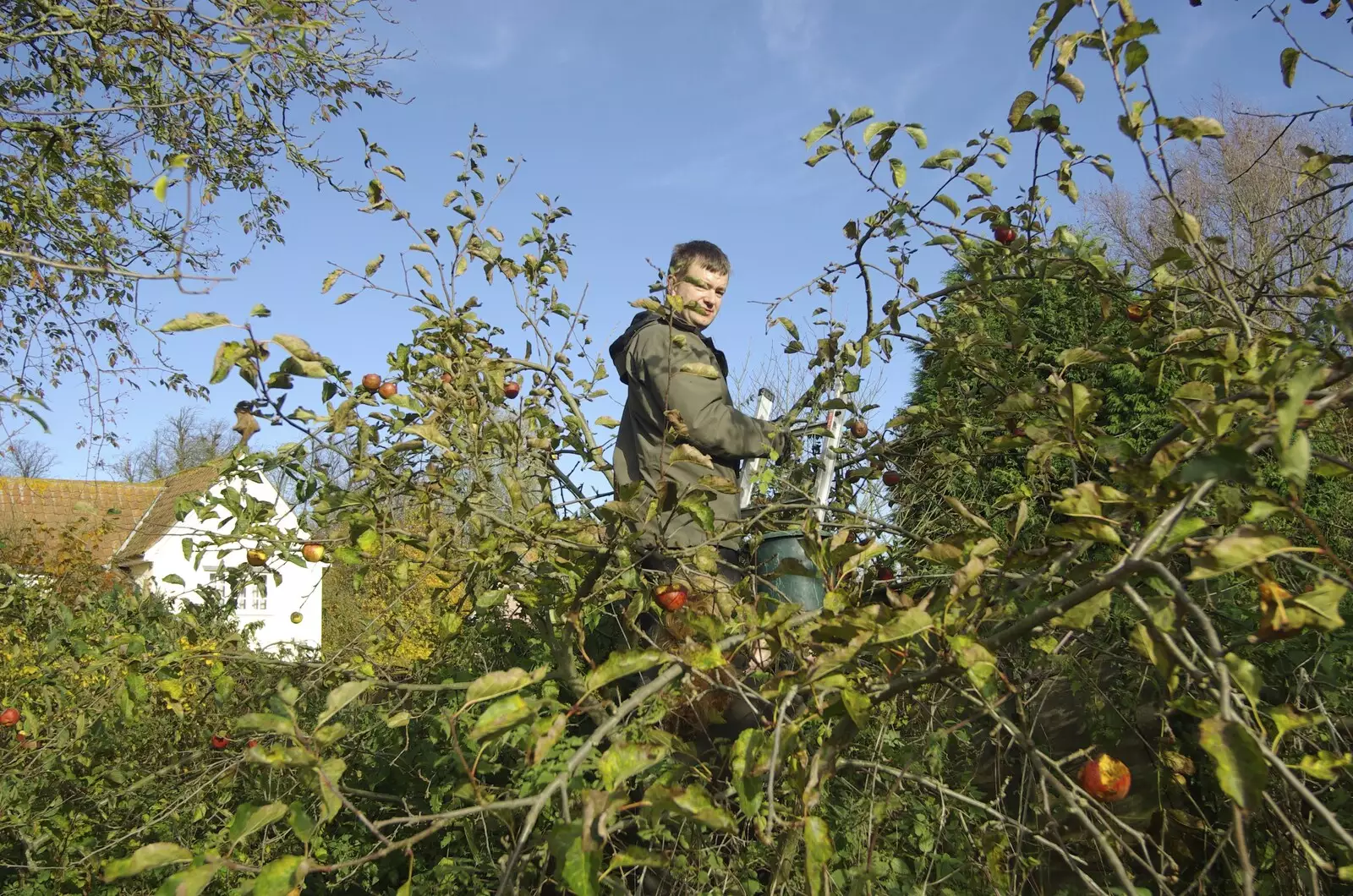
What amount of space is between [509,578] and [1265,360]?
1660mm

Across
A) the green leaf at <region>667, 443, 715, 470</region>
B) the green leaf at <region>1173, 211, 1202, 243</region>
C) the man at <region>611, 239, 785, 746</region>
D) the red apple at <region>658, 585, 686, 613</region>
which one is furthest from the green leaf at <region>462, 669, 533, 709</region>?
the green leaf at <region>1173, 211, 1202, 243</region>

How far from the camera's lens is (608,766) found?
1.04m

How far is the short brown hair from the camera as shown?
2.78m

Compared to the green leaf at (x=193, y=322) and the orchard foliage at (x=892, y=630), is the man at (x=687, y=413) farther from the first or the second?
the green leaf at (x=193, y=322)

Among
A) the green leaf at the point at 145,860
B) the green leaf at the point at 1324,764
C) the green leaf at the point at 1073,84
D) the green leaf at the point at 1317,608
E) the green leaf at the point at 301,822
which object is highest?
the green leaf at the point at 1073,84

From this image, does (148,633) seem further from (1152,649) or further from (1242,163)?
(1242,163)

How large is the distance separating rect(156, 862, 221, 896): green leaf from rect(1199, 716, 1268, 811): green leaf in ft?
3.21

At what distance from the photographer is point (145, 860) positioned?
97 cm

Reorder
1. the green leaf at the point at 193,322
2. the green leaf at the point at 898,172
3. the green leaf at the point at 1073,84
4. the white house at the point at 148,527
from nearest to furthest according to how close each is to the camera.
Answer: the green leaf at the point at 193,322 → the green leaf at the point at 1073,84 → the green leaf at the point at 898,172 → the white house at the point at 148,527

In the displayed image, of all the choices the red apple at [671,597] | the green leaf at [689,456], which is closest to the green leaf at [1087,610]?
the green leaf at [689,456]

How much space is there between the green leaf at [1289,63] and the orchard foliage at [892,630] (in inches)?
0.4

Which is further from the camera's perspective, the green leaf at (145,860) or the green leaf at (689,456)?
the green leaf at (689,456)

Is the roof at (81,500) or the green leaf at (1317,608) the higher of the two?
the roof at (81,500)

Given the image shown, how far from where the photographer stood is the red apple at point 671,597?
203 centimetres
